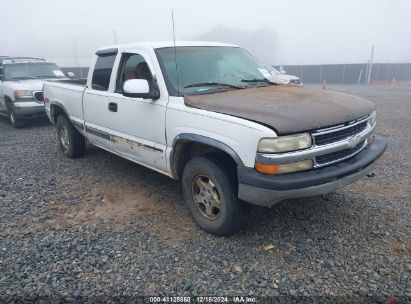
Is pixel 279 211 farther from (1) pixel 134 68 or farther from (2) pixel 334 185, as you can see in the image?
(1) pixel 134 68

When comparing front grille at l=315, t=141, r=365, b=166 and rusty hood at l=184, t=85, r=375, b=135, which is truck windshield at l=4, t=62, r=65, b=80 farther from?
front grille at l=315, t=141, r=365, b=166

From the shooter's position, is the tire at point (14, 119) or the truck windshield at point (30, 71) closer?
the tire at point (14, 119)

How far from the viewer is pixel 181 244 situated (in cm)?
332

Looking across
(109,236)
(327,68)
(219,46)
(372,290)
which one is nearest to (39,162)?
(109,236)

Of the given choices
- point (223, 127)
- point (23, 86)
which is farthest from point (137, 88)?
point (23, 86)

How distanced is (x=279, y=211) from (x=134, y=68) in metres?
2.39

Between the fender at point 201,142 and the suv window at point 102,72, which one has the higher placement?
the suv window at point 102,72

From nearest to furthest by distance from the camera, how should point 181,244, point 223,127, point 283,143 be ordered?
point 283,143 → point 223,127 → point 181,244

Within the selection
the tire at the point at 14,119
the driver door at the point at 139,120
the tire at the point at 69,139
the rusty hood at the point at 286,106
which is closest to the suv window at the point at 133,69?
the driver door at the point at 139,120

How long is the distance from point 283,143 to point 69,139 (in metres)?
4.28

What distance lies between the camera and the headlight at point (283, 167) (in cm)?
278

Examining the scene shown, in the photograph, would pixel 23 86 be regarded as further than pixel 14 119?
No

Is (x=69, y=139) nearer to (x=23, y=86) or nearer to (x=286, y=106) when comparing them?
(x=23, y=86)

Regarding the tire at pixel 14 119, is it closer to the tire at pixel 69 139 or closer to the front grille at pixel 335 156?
the tire at pixel 69 139
